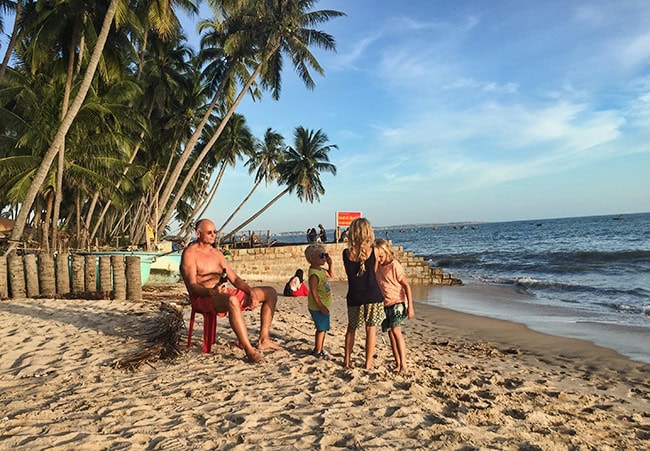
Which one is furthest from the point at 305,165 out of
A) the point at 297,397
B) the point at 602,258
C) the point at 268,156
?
the point at 297,397

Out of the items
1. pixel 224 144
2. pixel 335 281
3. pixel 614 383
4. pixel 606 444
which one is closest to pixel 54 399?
pixel 606 444

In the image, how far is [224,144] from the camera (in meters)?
29.7

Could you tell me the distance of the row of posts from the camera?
342 inches

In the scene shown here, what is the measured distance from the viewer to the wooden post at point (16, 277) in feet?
28.5

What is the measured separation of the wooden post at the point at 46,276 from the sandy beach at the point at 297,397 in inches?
112

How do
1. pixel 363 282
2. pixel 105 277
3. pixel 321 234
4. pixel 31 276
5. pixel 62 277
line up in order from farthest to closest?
pixel 321 234 → pixel 62 277 → pixel 105 277 → pixel 31 276 → pixel 363 282

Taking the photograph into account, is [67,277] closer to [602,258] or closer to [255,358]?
[255,358]

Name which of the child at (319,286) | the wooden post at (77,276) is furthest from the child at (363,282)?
the wooden post at (77,276)

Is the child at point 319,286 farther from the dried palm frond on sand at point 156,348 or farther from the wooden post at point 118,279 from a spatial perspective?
the wooden post at point 118,279

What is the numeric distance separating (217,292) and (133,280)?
5.32m

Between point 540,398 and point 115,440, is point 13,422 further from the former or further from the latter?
point 540,398

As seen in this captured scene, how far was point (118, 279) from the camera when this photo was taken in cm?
883

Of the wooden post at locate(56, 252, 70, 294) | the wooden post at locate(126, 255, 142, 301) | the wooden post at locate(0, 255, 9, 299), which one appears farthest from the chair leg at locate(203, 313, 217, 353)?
the wooden post at locate(0, 255, 9, 299)

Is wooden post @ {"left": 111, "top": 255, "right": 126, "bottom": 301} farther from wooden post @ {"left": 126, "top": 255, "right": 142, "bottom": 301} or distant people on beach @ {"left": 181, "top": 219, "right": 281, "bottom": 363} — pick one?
distant people on beach @ {"left": 181, "top": 219, "right": 281, "bottom": 363}
